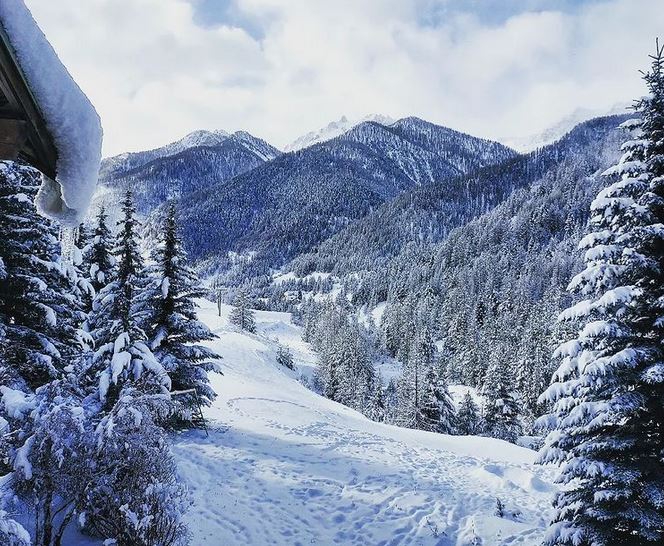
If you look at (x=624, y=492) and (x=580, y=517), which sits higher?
(x=624, y=492)

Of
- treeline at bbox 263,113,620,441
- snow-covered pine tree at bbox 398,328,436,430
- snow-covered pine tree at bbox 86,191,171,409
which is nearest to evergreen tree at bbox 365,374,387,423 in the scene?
treeline at bbox 263,113,620,441

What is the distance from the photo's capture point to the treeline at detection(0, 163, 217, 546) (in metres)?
6.63

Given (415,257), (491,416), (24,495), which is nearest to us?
(24,495)

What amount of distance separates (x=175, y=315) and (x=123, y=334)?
151 inches

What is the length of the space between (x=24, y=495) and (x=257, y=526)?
565 cm

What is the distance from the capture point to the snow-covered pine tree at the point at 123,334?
1187 cm

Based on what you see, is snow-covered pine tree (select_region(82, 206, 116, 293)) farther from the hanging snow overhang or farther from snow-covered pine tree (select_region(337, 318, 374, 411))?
snow-covered pine tree (select_region(337, 318, 374, 411))

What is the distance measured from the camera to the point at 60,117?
2.60 metres

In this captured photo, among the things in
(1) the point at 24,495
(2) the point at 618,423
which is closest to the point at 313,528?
(1) the point at 24,495

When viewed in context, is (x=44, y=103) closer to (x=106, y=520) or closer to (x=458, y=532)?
(x=106, y=520)

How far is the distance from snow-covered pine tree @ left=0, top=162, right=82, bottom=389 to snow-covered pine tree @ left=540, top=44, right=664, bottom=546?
1194cm

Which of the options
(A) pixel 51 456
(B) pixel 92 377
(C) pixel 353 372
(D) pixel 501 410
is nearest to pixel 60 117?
(A) pixel 51 456

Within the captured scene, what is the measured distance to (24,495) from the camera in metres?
6.90

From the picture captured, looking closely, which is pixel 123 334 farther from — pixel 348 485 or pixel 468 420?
pixel 468 420
